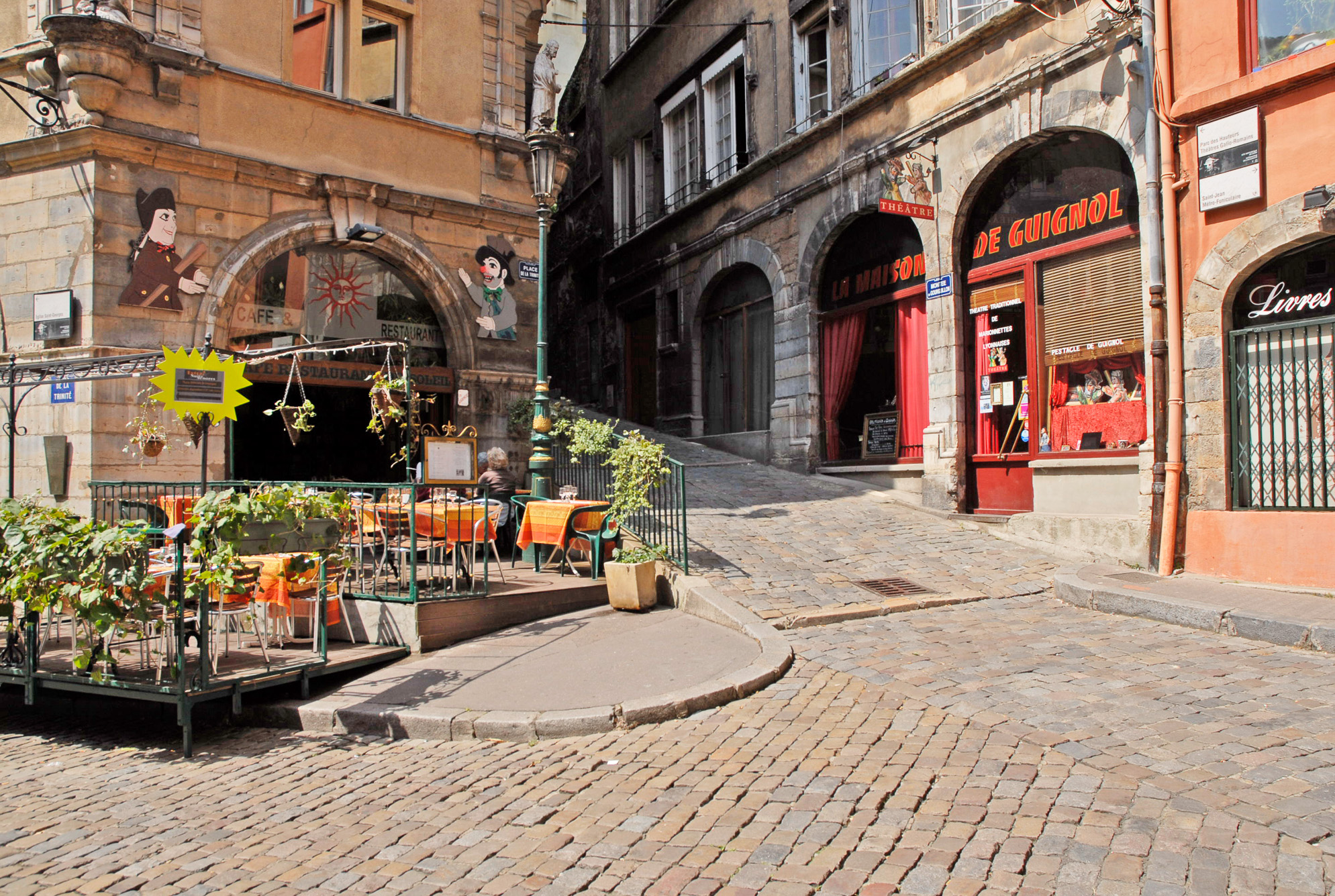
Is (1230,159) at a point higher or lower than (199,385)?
higher

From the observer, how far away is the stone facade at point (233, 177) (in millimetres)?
9812

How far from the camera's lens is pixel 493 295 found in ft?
42.6

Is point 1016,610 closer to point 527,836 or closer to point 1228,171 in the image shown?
point 1228,171

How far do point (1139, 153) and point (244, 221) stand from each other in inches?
395

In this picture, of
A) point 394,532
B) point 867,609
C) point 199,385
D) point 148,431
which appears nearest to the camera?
point 199,385

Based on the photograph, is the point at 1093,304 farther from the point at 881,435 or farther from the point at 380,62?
the point at 380,62

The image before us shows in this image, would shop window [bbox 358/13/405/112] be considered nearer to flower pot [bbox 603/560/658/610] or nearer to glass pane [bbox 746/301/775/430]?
glass pane [bbox 746/301/775/430]

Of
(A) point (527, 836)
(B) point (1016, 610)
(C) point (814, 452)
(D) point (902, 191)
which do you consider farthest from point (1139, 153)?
(A) point (527, 836)

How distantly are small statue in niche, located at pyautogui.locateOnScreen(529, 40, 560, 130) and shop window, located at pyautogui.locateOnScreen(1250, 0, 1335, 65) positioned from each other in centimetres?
712

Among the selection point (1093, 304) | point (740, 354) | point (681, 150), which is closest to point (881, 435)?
point (1093, 304)

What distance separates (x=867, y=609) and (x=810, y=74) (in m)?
11.0

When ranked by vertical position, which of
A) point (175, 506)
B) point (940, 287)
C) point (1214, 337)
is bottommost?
point (175, 506)

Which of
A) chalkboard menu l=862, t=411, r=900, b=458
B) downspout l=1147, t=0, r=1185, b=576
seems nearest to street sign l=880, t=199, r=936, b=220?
chalkboard menu l=862, t=411, r=900, b=458

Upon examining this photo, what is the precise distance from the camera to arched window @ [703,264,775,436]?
16594mm
